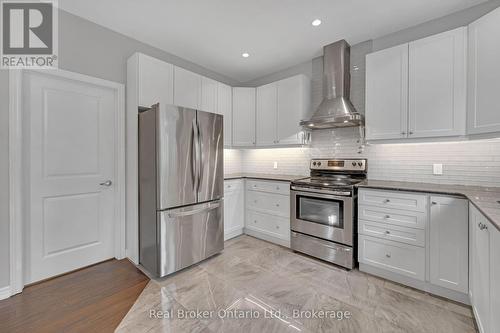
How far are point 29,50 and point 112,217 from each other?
6.52 ft

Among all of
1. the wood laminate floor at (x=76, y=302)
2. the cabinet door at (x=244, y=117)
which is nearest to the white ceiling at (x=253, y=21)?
the cabinet door at (x=244, y=117)

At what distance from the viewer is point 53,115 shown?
2289mm

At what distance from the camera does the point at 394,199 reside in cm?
220

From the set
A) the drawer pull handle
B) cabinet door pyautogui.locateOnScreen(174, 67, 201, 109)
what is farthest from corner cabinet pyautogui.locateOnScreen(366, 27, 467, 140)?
cabinet door pyautogui.locateOnScreen(174, 67, 201, 109)

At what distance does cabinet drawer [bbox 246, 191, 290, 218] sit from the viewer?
3.09 meters

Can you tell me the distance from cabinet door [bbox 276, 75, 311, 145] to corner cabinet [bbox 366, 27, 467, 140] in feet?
3.00

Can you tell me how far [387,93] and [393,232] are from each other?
5.16 feet

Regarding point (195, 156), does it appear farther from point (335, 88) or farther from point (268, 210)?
point (335, 88)

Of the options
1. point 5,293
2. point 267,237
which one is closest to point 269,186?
point 267,237

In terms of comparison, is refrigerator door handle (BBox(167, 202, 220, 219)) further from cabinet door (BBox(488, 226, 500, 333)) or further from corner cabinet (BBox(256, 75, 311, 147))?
cabinet door (BBox(488, 226, 500, 333))

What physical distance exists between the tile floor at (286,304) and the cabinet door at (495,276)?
64 centimetres

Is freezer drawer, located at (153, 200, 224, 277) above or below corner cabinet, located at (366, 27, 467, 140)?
below

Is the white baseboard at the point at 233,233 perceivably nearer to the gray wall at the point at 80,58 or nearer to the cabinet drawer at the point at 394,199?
the cabinet drawer at the point at 394,199

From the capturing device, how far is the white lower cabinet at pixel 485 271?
1095 millimetres
